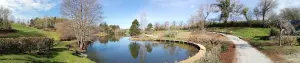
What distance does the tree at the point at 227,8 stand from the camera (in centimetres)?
6338

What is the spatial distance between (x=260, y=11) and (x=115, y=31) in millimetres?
58464

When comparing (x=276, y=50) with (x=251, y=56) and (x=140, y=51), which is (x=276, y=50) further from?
(x=140, y=51)

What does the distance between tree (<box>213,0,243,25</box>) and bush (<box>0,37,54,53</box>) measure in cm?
5206

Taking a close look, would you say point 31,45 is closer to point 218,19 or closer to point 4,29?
point 4,29

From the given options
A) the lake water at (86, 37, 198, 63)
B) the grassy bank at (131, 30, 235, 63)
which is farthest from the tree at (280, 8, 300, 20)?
the lake water at (86, 37, 198, 63)

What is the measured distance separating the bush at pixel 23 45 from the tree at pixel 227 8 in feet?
171

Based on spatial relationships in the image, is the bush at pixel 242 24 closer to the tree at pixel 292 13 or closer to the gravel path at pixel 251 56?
the tree at pixel 292 13

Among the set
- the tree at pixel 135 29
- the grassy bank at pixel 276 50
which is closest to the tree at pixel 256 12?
the grassy bank at pixel 276 50

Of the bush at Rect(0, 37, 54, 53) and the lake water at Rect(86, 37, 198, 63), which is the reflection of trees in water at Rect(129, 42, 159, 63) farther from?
the bush at Rect(0, 37, 54, 53)

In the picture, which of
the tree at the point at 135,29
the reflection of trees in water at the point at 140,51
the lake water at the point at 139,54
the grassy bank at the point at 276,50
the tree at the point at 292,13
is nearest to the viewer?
the grassy bank at the point at 276,50

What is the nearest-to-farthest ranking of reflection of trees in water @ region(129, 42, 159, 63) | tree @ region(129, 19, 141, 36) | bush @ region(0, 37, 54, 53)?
bush @ region(0, 37, 54, 53) < reflection of trees in water @ region(129, 42, 159, 63) < tree @ region(129, 19, 141, 36)

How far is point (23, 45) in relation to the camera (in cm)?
1745

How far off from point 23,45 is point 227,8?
183ft

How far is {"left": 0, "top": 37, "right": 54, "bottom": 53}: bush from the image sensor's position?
16.2 m
